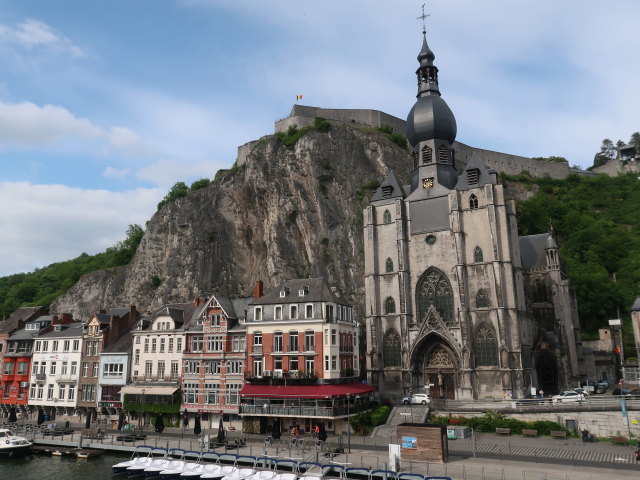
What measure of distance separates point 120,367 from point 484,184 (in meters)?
33.1

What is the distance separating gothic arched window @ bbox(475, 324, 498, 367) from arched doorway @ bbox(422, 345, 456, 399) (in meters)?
2.14

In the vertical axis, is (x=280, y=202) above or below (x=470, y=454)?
above

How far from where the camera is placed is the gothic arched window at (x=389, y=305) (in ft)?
135

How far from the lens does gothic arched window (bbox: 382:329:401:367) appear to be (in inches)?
1569

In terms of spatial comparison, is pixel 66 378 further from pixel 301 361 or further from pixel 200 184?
pixel 200 184

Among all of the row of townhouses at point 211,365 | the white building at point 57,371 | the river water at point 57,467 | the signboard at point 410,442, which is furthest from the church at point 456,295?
the white building at point 57,371

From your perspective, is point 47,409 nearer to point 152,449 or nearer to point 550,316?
point 152,449

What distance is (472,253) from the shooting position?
39.6 m

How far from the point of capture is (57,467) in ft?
87.2

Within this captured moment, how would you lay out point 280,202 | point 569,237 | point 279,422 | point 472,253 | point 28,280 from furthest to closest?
point 28,280 → point 569,237 → point 280,202 → point 472,253 → point 279,422

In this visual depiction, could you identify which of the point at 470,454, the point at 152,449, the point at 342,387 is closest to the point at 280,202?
the point at 342,387

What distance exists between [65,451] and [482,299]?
1195 inches

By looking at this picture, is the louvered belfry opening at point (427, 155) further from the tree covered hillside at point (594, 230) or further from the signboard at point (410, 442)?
the signboard at point (410, 442)

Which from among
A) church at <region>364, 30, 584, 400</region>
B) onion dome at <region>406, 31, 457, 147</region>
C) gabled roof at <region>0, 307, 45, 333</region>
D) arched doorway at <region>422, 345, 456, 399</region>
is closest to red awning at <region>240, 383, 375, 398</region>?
church at <region>364, 30, 584, 400</region>
